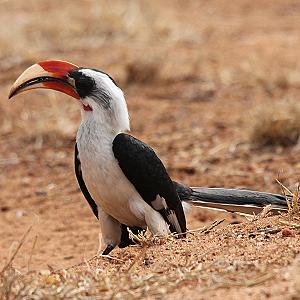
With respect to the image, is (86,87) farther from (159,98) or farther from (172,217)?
(159,98)

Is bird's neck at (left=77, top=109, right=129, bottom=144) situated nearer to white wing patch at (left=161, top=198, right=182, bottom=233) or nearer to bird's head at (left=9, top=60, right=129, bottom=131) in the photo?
bird's head at (left=9, top=60, right=129, bottom=131)

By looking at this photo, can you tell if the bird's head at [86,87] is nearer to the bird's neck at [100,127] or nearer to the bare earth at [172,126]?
the bird's neck at [100,127]

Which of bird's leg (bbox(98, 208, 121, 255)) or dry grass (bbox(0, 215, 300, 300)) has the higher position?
dry grass (bbox(0, 215, 300, 300))

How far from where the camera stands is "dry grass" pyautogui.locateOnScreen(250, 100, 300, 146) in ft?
27.5

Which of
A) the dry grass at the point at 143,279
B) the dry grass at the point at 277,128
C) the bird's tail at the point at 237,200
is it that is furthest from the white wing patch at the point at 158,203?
the dry grass at the point at 277,128

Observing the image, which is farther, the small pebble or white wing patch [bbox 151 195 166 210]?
white wing patch [bbox 151 195 166 210]

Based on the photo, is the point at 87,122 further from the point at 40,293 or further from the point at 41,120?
the point at 41,120

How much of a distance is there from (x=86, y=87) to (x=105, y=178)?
613 mm

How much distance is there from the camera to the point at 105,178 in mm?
5258

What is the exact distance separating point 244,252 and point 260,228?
56cm

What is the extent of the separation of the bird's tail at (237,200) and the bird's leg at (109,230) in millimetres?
508

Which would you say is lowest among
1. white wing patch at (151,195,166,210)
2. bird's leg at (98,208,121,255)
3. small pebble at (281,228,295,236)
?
bird's leg at (98,208,121,255)

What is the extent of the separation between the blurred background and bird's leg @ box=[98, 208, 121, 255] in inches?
28.1

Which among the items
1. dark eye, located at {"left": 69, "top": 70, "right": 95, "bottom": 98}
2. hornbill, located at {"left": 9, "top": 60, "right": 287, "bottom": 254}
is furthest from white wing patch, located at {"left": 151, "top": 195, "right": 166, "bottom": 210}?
dark eye, located at {"left": 69, "top": 70, "right": 95, "bottom": 98}
